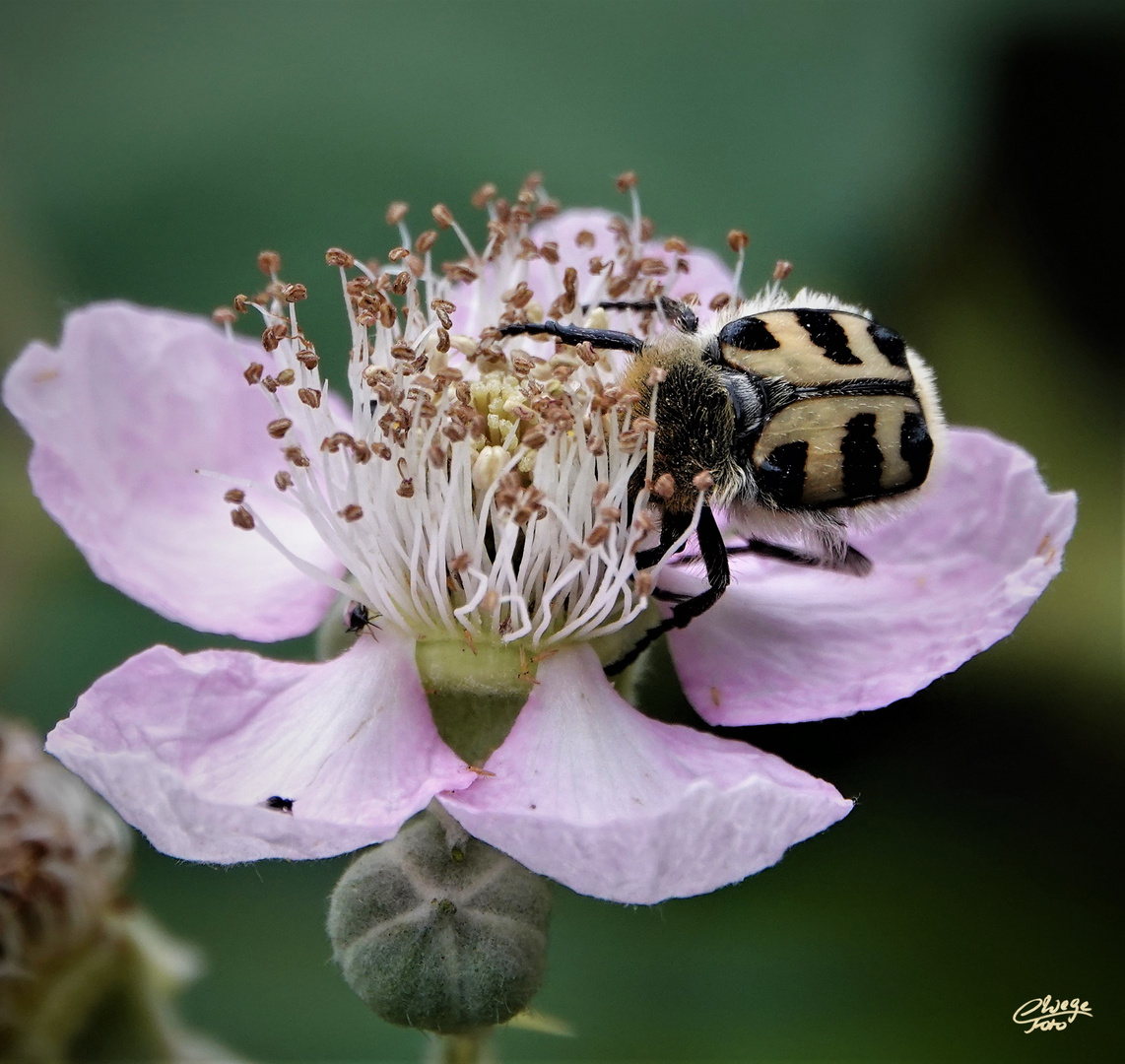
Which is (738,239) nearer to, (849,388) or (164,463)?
(849,388)

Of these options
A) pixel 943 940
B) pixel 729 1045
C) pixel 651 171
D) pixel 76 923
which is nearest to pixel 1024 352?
pixel 651 171

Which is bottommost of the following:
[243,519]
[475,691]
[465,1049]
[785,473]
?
[465,1049]

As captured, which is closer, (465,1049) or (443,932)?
(443,932)

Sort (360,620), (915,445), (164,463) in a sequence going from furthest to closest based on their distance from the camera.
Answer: (164,463) → (360,620) → (915,445)

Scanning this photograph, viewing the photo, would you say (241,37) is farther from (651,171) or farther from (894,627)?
(894,627)

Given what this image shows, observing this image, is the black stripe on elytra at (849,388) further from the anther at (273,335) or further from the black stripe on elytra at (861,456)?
the anther at (273,335)

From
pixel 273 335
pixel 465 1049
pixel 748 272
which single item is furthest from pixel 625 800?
pixel 748 272

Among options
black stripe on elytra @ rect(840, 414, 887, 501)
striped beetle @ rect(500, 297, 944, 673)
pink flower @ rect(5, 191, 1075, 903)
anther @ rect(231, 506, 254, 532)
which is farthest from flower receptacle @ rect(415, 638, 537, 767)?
black stripe on elytra @ rect(840, 414, 887, 501)

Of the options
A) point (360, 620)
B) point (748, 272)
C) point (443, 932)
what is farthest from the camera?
point (748, 272)
